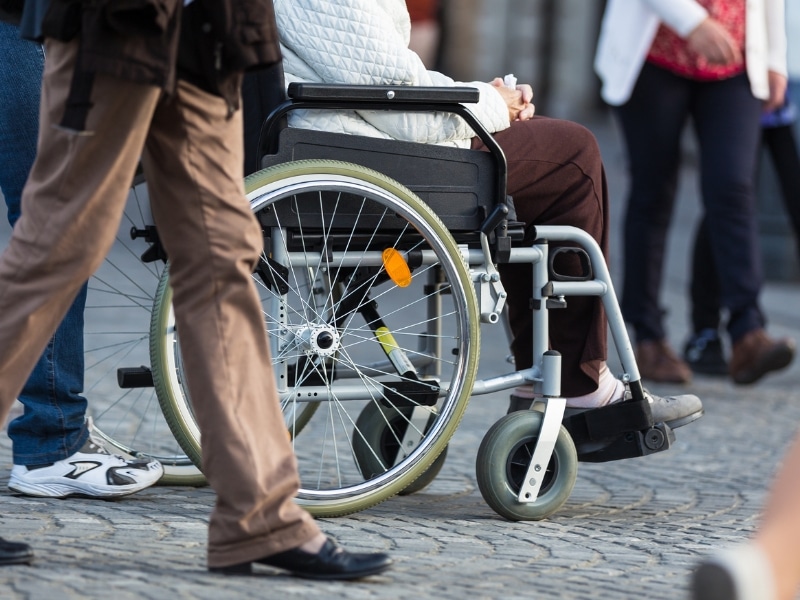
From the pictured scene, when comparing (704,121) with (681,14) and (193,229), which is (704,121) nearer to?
(681,14)

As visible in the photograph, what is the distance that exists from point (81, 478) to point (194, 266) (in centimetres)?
107

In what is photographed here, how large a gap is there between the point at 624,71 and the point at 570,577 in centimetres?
356

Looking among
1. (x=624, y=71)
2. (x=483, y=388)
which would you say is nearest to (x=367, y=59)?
(x=483, y=388)

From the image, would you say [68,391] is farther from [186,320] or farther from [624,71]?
[624,71]

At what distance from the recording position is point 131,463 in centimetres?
369

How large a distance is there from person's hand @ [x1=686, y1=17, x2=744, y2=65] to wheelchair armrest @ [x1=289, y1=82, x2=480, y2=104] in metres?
2.76

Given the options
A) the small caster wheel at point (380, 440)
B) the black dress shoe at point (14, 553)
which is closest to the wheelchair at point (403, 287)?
the small caster wheel at point (380, 440)

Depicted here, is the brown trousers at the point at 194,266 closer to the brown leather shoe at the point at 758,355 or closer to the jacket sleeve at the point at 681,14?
the jacket sleeve at the point at 681,14

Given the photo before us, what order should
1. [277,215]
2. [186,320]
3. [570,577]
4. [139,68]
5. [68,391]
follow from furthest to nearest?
1. [68,391]
2. [277,215]
3. [570,577]
4. [186,320]
5. [139,68]

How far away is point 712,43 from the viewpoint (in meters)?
5.99

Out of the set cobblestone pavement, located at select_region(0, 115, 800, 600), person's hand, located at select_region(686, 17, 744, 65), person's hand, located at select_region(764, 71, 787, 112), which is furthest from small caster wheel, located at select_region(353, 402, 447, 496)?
person's hand, located at select_region(764, 71, 787, 112)

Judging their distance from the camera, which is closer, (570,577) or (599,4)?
(570,577)

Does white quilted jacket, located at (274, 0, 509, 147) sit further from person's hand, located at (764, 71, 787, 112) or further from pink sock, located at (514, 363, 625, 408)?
person's hand, located at (764, 71, 787, 112)

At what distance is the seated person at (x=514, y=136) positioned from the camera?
3428mm
